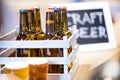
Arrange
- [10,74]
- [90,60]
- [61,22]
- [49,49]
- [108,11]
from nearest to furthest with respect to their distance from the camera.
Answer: [10,74]
[49,49]
[61,22]
[90,60]
[108,11]

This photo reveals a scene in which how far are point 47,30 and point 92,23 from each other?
54 centimetres

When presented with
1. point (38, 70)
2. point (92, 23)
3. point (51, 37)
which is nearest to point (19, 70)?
point (38, 70)

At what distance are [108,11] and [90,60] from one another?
0.30 metres

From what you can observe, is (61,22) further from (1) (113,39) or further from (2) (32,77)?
(1) (113,39)

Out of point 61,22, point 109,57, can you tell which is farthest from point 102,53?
point 61,22

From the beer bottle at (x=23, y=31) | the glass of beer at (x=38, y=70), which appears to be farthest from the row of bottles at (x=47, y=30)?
the glass of beer at (x=38, y=70)

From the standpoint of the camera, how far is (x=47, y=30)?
0.96 meters

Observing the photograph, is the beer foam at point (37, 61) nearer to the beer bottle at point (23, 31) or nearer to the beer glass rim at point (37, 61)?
the beer glass rim at point (37, 61)

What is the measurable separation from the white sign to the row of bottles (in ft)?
1.31

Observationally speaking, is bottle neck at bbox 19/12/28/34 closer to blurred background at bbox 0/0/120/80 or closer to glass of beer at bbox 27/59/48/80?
glass of beer at bbox 27/59/48/80

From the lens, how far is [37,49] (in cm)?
95

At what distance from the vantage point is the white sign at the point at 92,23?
4.67ft

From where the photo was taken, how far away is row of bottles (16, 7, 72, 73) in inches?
36.7

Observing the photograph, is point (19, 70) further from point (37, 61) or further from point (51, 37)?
point (51, 37)
